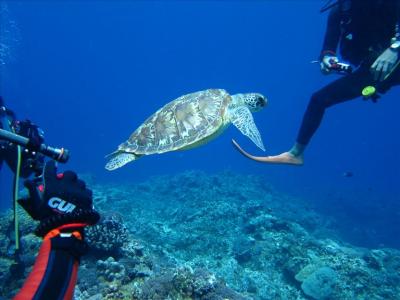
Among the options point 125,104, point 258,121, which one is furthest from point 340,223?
point 125,104

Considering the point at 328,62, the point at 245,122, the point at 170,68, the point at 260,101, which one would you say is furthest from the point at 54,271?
the point at 170,68

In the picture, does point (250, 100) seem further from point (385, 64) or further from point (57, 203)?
point (57, 203)

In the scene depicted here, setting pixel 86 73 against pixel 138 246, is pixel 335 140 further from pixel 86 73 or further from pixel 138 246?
pixel 86 73

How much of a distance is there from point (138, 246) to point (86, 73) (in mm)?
152809

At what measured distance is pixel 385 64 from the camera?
417 cm

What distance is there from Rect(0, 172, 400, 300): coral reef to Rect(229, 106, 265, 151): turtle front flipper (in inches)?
104

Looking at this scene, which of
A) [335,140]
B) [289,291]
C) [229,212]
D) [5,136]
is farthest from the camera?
[335,140]

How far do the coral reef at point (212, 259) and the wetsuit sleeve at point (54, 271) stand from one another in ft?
9.98

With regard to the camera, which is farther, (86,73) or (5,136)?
(86,73)

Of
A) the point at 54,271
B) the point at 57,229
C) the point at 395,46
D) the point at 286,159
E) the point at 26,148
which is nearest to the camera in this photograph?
the point at 54,271

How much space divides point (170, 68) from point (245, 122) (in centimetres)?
14397

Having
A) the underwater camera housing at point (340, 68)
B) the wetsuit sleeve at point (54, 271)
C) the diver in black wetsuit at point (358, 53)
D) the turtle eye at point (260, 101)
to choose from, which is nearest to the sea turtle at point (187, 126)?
the turtle eye at point (260, 101)

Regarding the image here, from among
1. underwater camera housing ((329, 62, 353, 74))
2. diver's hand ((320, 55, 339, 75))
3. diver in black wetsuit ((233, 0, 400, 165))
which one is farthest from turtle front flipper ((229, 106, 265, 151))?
→ underwater camera housing ((329, 62, 353, 74))

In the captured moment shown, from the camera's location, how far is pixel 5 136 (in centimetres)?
190
